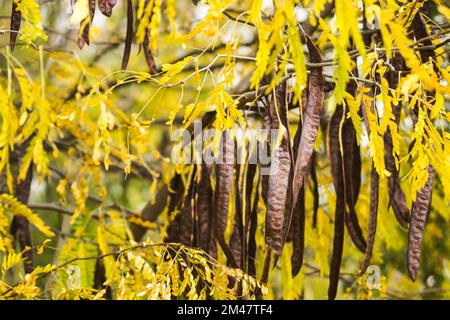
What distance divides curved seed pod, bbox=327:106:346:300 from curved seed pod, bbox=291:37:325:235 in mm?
206

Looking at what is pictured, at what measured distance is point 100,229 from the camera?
8.73 feet

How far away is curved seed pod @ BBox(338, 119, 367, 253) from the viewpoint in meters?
1.79

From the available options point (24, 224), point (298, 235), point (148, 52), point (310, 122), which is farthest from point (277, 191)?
point (24, 224)

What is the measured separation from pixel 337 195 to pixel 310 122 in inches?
9.9

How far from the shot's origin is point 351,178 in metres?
1.91

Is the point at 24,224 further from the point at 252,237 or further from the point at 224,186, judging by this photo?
the point at 224,186

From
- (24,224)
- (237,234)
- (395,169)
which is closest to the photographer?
(395,169)

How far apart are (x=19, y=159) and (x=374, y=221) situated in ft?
5.60

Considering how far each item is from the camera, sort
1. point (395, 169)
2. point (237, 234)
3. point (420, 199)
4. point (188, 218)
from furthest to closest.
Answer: point (188, 218)
point (237, 234)
point (395, 169)
point (420, 199)

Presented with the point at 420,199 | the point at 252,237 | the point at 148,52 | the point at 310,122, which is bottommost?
the point at 252,237

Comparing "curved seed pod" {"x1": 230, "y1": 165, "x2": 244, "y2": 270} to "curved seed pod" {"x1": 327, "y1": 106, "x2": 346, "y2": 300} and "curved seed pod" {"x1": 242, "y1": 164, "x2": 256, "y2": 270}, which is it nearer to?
"curved seed pod" {"x1": 242, "y1": 164, "x2": 256, "y2": 270}

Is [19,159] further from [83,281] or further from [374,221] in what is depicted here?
[374,221]

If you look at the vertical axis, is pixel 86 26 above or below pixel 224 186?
above

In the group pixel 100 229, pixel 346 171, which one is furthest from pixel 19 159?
pixel 346 171
